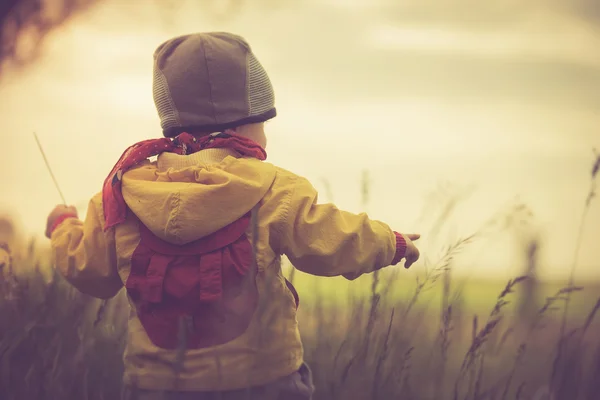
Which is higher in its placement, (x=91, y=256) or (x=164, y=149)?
(x=164, y=149)

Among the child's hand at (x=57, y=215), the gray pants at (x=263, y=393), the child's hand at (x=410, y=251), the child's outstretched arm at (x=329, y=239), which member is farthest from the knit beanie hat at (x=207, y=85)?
the gray pants at (x=263, y=393)

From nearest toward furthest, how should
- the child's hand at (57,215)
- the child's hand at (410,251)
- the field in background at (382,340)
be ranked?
the field in background at (382,340) < the child's hand at (410,251) < the child's hand at (57,215)

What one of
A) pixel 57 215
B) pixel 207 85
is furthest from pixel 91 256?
pixel 207 85

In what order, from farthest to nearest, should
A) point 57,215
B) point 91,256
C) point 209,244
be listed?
point 57,215 < point 91,256 < point 209,244

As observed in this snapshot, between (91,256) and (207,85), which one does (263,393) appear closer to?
(91,256)

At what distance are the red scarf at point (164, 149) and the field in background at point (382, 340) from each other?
34 cm

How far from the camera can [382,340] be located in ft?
6.46

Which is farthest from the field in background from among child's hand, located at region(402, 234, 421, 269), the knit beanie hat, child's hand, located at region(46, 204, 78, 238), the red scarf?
the knit beanie hat

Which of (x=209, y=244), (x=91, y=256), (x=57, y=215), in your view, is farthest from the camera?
(x=57, y=215)

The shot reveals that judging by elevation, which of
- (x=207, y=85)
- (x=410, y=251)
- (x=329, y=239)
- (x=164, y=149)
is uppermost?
(x=207, y=85)

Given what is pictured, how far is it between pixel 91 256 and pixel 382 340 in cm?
83

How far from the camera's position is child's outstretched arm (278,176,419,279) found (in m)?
1.87

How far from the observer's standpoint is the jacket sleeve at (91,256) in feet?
6.44

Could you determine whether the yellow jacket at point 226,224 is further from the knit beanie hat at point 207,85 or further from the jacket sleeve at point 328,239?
the knit beanie hat at point 207,85
